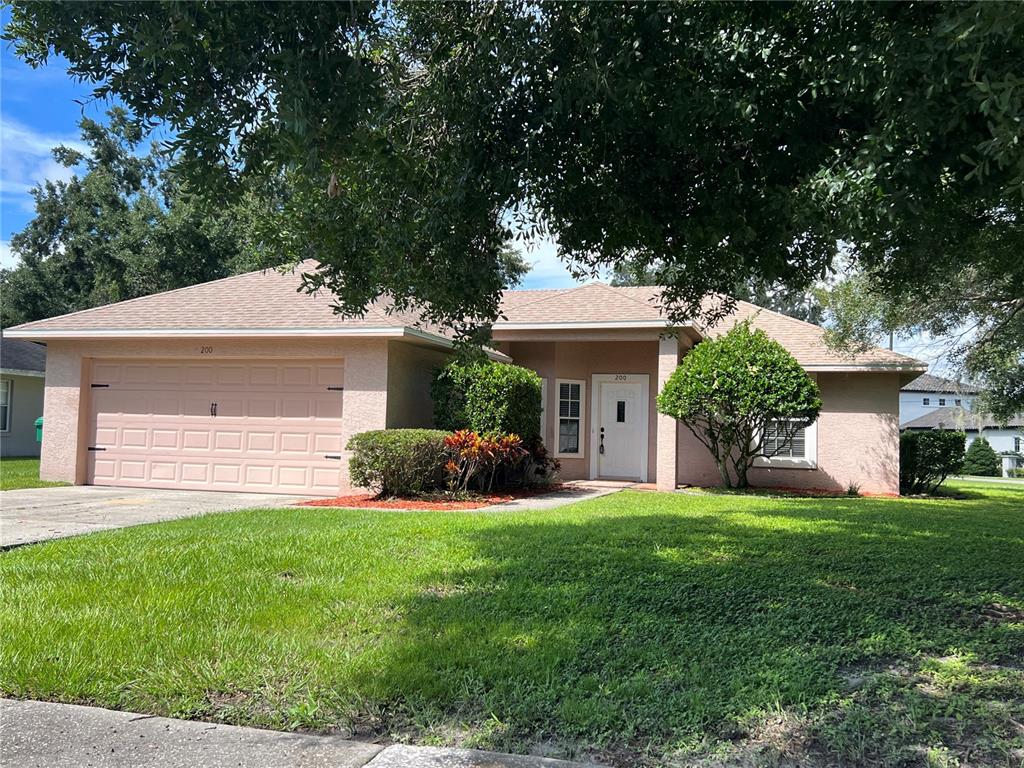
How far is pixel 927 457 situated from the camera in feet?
52.9

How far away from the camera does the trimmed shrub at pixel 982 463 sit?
109ft

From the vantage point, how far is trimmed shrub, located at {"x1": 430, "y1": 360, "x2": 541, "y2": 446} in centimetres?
1261

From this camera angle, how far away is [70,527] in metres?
8.52

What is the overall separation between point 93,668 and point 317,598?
5.19ft

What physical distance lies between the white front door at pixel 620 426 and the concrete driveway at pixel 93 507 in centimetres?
727

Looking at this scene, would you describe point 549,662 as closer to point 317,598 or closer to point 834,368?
point 317,598

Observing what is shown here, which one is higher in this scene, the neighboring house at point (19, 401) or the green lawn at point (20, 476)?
the neighboring house at point (19, 401)

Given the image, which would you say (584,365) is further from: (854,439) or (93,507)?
(93,507)

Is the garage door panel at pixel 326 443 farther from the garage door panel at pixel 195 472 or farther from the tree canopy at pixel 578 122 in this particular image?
the tree canopy at pixel 578 122

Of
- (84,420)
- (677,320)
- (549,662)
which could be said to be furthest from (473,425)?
Result: (549,662)

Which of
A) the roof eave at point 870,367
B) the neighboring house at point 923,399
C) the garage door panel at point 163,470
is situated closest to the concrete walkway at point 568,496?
the roof eave at point 870,367

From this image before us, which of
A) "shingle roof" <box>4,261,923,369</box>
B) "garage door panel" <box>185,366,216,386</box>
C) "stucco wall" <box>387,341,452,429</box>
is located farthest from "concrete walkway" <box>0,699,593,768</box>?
"garage door panel" <box>185,366,216,386</box>

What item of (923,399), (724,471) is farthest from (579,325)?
(923,399)

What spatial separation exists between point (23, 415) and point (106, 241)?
11598mm
